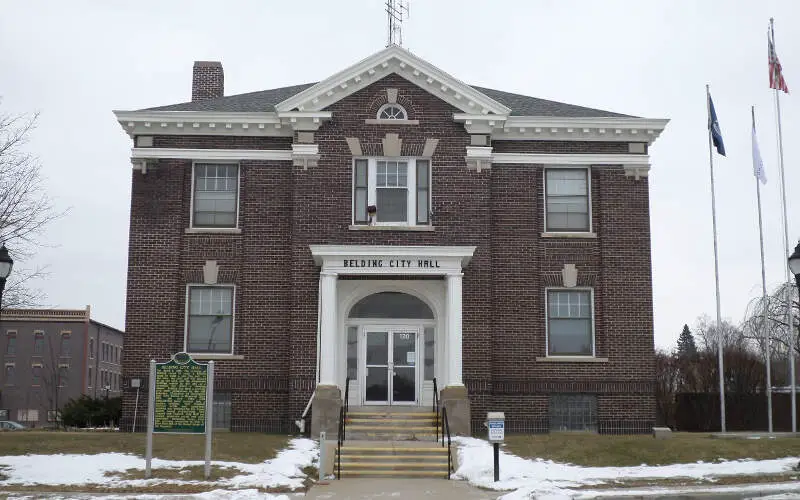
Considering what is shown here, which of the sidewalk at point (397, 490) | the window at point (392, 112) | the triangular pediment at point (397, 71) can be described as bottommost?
the sidewalk at point (397, 490)

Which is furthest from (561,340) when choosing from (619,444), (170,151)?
(170,151)

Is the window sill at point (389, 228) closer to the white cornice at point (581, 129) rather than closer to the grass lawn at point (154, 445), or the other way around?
the white cornice at point (581, 129)

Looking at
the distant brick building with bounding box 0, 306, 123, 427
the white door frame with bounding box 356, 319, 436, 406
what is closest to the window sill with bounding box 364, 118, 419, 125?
the white door frame with bounding box 356, 319, 436, 406

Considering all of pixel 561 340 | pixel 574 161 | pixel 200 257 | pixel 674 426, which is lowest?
pixel 674 426

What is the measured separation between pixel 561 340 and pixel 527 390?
5.49 feet

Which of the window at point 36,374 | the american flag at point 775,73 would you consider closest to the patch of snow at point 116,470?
the american flag at point 775,73

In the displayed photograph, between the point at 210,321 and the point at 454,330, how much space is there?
6.70 metres

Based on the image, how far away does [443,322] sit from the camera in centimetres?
2423

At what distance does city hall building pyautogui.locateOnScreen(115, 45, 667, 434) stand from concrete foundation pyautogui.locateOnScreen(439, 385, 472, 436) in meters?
1.02

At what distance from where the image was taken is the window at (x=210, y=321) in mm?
24812

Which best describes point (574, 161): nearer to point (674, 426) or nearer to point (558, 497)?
point (558, 497)

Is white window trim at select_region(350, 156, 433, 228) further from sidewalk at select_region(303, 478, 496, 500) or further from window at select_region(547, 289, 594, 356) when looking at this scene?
sidewalk at select_region(303, 478, 496, 500)

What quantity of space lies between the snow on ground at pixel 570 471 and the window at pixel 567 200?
27.3ft

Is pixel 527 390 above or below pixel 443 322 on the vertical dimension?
below
